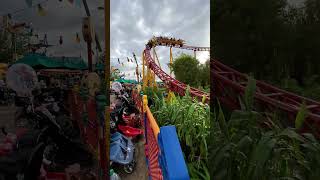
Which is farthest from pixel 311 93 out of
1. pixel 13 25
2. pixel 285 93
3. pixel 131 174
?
pixel 131 174

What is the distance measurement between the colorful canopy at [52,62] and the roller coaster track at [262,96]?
0.59m

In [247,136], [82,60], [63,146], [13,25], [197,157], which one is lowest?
[197,157]

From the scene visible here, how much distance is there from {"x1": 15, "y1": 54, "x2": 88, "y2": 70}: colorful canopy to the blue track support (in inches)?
22.4

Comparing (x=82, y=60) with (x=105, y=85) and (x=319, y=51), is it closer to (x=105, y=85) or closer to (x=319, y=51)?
(x=105, y=85)

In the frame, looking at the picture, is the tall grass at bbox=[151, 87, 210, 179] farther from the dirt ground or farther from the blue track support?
the dirt ground

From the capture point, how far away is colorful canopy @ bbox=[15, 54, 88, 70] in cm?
138

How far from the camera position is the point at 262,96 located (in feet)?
3.58

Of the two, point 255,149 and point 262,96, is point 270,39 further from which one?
point 255,149

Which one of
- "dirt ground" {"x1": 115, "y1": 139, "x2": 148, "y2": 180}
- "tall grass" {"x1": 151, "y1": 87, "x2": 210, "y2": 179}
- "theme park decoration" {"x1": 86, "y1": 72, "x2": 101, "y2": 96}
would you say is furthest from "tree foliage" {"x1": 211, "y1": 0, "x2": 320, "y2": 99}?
"dirt ground" {"x1": 115, "y1": 139, "x2": 148, "y2": 180}

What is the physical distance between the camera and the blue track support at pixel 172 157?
0.84m

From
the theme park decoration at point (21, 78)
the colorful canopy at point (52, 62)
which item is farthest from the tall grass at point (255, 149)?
the theme park decoration at point (21, 78)

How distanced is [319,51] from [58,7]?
1070 millimetres

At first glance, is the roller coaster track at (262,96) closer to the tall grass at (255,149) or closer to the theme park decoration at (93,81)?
the tall grass at (255,149)

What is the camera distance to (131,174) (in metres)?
4.29
